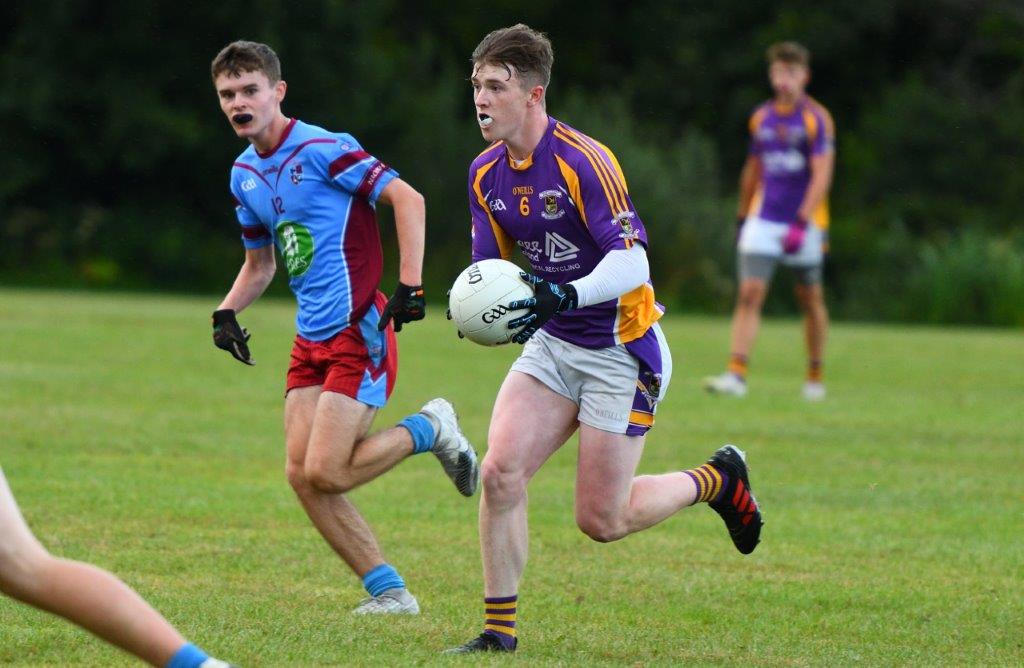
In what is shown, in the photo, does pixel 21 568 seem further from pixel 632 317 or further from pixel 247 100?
pixel 247 100

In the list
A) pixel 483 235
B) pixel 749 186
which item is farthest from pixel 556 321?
pixel 749 186

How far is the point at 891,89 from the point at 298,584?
125ft

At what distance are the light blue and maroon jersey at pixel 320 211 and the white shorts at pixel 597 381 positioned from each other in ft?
3.04

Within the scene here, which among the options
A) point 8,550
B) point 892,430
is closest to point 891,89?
point 892,430

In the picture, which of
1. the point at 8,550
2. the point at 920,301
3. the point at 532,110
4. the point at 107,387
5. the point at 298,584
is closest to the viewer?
the point at 8,550

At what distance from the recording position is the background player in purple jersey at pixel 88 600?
402 centimetres

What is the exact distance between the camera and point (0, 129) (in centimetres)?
3422

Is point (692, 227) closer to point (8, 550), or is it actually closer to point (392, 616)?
point (392, 616)

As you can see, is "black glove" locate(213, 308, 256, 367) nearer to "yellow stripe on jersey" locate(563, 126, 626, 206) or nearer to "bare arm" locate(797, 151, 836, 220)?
"yellow stripe on jersey" locate(563, 126, 626, 206)

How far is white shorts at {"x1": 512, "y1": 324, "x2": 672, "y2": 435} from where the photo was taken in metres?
5.80

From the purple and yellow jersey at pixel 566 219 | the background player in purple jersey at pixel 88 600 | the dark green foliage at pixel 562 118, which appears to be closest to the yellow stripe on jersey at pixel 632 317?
the purple and yellow jersey at pixel 566 219

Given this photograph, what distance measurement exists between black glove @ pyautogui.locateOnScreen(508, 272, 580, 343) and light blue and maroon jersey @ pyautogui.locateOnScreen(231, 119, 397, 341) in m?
1.27

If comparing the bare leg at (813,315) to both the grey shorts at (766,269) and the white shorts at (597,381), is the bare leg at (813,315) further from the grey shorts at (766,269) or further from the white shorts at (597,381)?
the white shorts at (597,381)

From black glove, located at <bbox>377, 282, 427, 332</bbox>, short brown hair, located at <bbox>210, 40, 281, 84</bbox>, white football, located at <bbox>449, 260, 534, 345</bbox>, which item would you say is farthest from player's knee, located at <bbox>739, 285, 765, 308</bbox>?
white football, located at <bbox>449, 260, 534, 345</bbox>
